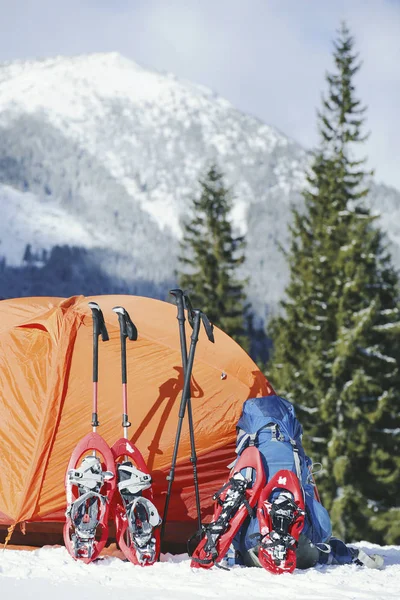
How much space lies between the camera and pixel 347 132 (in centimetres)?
2838

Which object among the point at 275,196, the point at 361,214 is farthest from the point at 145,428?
the point at 275,196

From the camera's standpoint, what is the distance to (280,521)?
5949mm

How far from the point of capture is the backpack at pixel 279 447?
21.3ft

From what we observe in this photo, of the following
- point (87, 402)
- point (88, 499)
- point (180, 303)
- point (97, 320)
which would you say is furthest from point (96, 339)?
point (88, 499)

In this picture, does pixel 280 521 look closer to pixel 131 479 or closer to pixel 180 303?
pixel 131 479

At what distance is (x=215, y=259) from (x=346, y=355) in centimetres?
1057

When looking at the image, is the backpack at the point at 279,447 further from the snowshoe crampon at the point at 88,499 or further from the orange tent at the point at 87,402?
the snowshoe crampon at the point at 88,499

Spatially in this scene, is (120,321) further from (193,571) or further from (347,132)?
(347,132)

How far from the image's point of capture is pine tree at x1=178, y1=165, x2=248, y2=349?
30047 millimetres

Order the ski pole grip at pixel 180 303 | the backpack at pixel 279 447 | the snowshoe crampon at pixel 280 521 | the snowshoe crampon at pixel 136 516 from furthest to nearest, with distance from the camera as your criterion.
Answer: the ski pole grip at pixel 180 303
the backpack at pixel 279 447
the snowshoe crampon at pixel 136 516
the snowshoe crampon at pixel 280 521

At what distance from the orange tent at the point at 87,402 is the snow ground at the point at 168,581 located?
0.75m

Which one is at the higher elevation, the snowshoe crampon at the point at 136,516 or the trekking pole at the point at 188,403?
the trekking pole at the point at 188,403

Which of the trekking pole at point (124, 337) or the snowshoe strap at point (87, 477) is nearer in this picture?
the snowshoe strap at point (87, 477)

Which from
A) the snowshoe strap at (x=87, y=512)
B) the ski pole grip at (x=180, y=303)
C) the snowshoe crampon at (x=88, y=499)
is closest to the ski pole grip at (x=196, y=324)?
the ski pole grip at (x=180, y=303)
